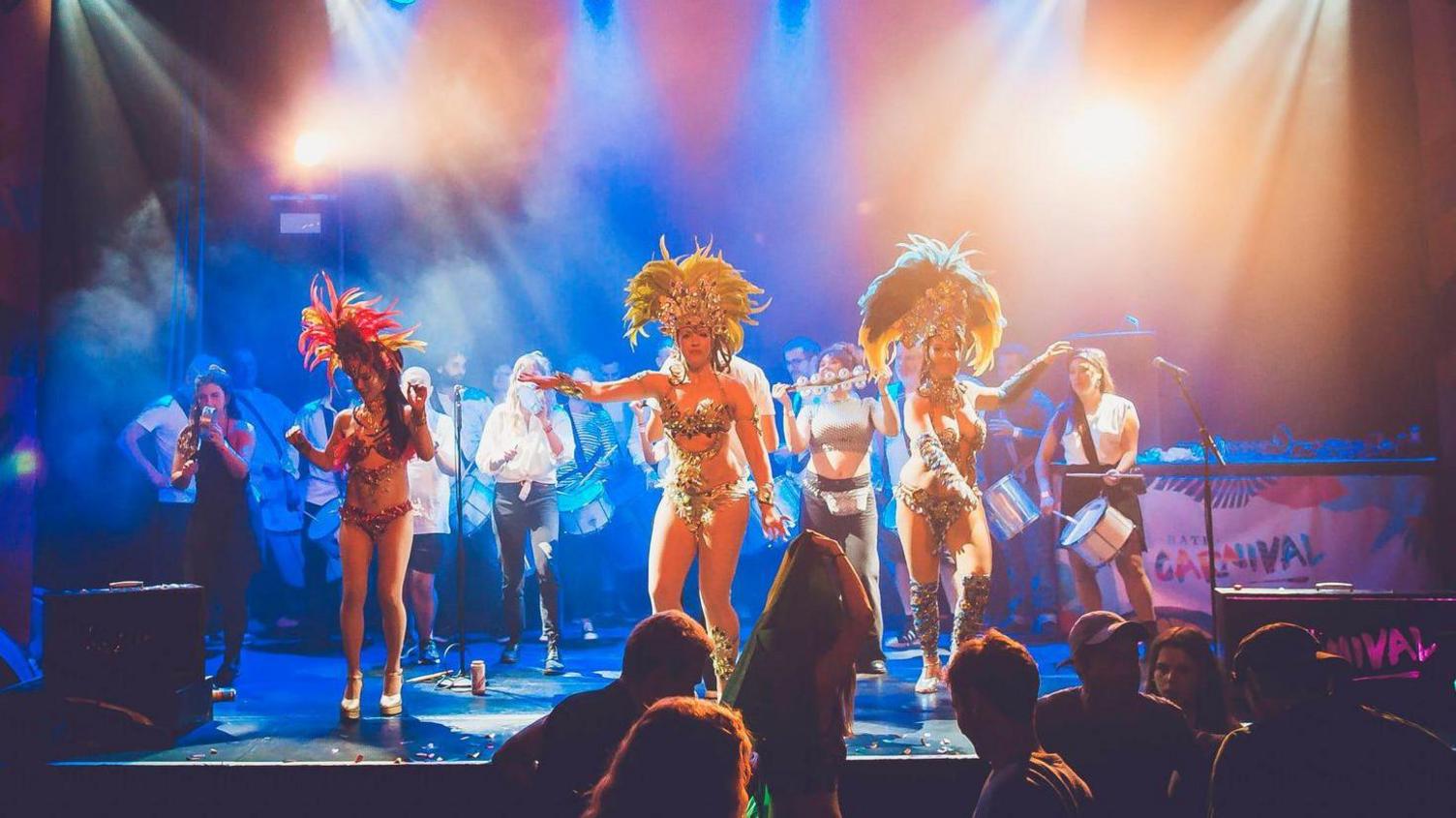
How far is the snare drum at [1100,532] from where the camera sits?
709 cm

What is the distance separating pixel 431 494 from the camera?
25.7 feet

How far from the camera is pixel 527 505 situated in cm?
786

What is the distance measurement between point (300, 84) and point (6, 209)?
126 inches

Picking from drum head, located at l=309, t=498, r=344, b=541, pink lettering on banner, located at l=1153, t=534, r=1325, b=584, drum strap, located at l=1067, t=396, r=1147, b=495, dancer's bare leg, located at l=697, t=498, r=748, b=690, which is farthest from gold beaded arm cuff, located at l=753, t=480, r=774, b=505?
drum head, located at l=309, t=498, r=344, b=541

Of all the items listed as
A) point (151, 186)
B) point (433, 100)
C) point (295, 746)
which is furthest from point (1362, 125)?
point (151, 186)

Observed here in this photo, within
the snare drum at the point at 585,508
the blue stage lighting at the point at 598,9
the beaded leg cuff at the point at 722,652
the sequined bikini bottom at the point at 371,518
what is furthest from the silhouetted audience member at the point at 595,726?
the blue stage lighting at the point at 598,9

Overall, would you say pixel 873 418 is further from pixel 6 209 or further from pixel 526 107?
pixel 6 209

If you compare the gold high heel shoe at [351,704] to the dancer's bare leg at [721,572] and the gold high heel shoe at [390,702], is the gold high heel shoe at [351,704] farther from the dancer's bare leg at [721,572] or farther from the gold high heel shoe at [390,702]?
the dancer's bare leg at [721,572]

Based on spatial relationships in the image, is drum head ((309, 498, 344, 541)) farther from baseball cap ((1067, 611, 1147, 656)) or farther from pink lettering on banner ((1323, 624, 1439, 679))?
pink lettering on banner ((1323, 624, 1439, 679))

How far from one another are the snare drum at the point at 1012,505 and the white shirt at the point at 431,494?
A: 4.54 metres

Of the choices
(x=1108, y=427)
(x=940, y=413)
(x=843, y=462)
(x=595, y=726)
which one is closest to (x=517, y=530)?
(x=843, y=462)

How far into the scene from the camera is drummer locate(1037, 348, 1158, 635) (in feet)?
23.3

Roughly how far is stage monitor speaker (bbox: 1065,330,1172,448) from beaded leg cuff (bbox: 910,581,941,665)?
10.7ft

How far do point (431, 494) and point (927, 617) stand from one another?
4101 mm
